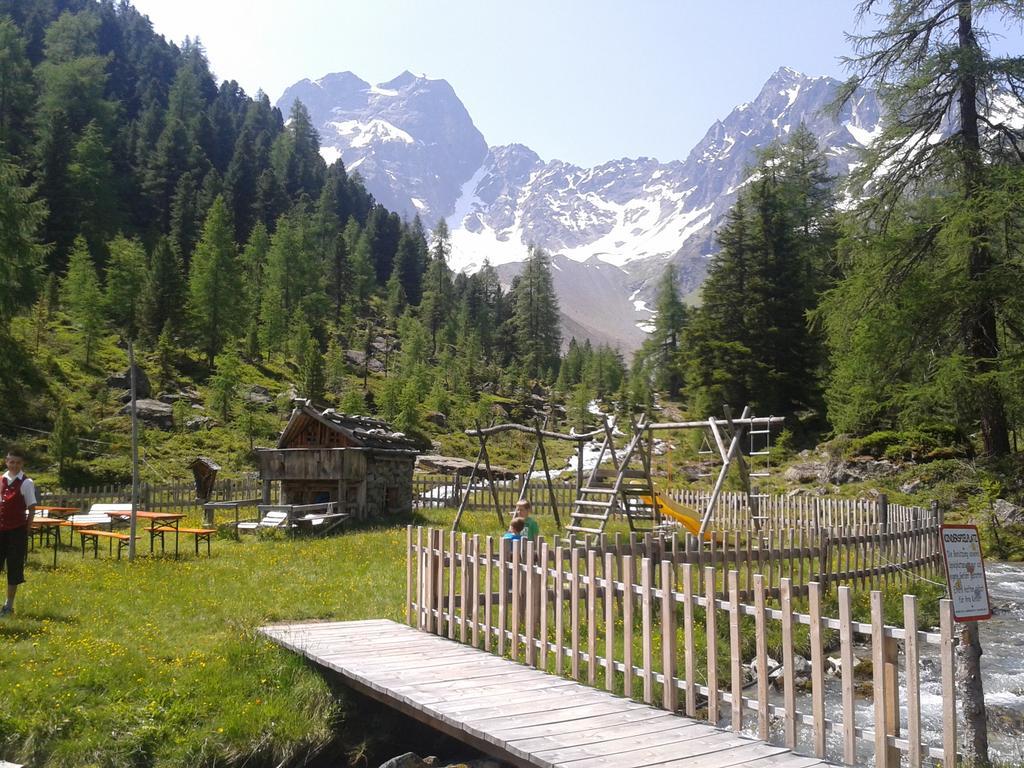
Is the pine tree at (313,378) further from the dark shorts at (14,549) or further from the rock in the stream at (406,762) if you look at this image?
the rock in the stream at (406,762)

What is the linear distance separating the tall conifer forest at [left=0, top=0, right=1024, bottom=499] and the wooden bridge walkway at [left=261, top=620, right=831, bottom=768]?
2005cm

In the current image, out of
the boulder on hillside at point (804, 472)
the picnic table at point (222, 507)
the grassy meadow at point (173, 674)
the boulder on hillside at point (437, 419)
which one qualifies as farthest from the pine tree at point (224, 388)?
the grassy meadow at point (173, 674)

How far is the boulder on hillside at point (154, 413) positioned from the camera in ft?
137

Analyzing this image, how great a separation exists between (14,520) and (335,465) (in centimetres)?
1387

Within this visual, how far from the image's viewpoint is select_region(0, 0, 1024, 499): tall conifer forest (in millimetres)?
24719

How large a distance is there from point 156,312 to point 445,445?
24305 mm

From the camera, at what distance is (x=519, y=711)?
6480 mm

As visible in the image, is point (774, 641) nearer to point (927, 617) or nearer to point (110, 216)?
point (927, 617)

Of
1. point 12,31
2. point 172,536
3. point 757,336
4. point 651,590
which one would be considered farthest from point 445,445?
point 12,31

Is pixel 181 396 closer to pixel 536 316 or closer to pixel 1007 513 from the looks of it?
pixel 1007 513

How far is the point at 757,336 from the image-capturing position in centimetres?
4356

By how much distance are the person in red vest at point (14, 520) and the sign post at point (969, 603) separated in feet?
34.1

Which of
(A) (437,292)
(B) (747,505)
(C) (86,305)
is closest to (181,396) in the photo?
(C) (86,305)

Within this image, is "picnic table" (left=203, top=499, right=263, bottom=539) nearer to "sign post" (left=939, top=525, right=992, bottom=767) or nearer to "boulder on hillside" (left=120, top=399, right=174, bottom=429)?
"sign post" (left=939, top=525, right=992, bottom=767)
